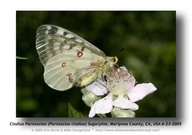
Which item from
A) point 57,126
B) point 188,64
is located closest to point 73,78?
point 57,126

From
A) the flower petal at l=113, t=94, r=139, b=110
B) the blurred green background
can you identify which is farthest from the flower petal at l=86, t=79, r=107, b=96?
the blurred green background

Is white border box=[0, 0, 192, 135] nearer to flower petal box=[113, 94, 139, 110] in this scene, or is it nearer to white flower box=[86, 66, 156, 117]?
white flower box=[86, 66, 156, 117]

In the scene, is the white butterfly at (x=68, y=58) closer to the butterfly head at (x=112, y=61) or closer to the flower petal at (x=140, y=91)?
the butterfly head at (x=112, y=61)

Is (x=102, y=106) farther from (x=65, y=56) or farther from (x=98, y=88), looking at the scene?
(x=65, y=56)

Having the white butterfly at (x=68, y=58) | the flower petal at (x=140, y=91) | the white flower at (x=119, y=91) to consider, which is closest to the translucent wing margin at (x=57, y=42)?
the white butterfly at (x=68, y=58)
